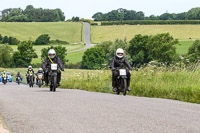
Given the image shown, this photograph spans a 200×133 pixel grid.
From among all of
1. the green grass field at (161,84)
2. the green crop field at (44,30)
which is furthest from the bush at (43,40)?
the green grass field at (161,84)

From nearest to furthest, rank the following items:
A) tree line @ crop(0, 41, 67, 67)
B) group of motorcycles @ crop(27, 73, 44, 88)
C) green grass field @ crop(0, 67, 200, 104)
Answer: green grass field @ crop(0, 67, 200, 104)
group of motorcycles @ crop(27, 73, 44, 88)
tree line @ crop(0, 41, 67, 67)

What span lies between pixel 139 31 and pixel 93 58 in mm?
32430

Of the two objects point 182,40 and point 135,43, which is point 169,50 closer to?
point 135,43

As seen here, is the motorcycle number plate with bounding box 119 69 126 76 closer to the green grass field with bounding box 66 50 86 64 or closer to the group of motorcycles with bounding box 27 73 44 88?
the group of motorcycles with bounding box 27 73 44 88

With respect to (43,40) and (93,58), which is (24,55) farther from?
(43,40)

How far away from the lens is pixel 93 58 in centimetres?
11281

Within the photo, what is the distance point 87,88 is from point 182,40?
338 ft

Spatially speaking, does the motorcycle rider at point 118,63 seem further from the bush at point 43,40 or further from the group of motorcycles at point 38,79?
the bush at point 43,40

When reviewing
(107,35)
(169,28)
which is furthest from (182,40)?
(107,35)

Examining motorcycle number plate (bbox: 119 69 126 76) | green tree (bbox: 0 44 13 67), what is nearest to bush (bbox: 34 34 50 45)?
green tree (bbox: 0 44 13 67)

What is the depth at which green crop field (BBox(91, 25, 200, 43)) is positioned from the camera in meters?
128

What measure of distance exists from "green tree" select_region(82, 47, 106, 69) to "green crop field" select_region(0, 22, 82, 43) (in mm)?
29965

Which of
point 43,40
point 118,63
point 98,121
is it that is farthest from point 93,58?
point 98,121

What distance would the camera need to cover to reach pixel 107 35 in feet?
467
